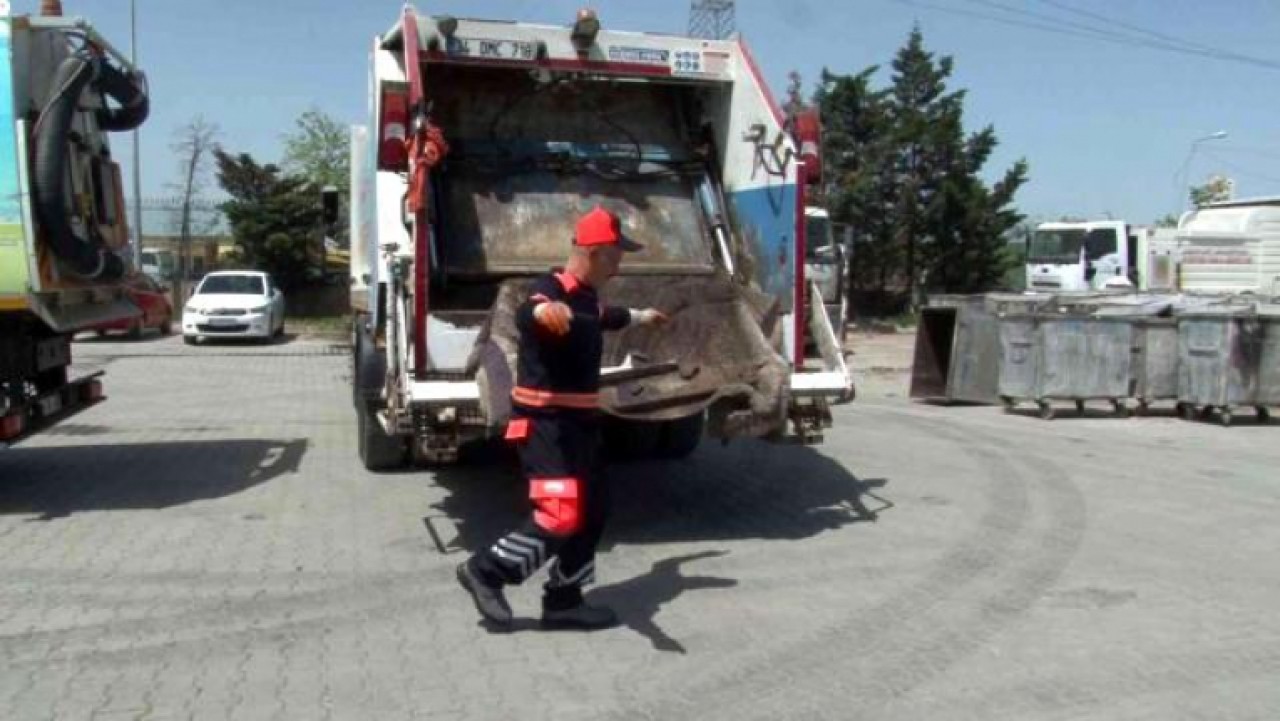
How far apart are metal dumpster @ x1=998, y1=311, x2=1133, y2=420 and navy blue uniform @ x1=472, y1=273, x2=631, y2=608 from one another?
9.21m

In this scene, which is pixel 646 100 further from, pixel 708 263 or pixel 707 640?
pixel 707 640

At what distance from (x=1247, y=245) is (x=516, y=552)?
19520 mm

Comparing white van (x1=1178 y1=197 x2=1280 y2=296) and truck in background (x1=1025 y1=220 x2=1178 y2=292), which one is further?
truck in background (x1=1025 y1=220 x2=1178 y2=292)

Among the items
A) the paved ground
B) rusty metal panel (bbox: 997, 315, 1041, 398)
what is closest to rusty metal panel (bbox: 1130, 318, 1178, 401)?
rusty metal panel (bbox: 997, 315, 1041, 398)

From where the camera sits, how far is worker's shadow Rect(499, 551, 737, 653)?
18.1 ft

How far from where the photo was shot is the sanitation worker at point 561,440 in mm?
5285

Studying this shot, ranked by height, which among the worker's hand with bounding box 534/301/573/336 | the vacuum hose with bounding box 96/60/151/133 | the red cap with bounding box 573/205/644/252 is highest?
the vacuum hose with bounding box 96/60/151/133

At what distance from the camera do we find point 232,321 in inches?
934

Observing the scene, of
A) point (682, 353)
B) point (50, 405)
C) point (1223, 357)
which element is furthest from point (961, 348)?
point (50, 405)

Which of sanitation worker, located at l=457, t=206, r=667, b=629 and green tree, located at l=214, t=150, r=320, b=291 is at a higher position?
green tree, located at l=214, t=150, r=320, b=291

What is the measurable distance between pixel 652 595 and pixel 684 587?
212 millimetres

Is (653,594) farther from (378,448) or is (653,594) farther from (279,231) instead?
(279,231)

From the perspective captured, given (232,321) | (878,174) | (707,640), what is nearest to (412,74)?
(707,640)

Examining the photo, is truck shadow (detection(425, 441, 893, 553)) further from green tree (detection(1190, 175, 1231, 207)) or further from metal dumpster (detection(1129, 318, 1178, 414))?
green tree (detection(1190, 175, 1231, 207))
